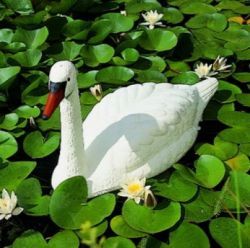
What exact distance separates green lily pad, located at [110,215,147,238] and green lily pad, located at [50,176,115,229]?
4 cm

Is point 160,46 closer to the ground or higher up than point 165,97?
closer to the ground

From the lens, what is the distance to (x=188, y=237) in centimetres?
204

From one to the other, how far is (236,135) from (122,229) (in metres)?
0.73

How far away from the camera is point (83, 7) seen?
11.3ft

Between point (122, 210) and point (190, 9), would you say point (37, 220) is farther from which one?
point (190, 9)

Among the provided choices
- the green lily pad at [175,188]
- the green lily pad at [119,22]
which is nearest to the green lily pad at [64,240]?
the green lily pad at [175,188]

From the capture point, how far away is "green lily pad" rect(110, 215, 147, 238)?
205 cm

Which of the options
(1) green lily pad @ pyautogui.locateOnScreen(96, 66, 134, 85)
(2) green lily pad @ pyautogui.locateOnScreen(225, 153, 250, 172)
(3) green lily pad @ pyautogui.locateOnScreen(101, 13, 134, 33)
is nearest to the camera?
(2) green lily pad @ pyautogui.locateOnScreen(225, 153, 250, 172)

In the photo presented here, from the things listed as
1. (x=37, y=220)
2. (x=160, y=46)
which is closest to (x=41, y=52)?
(x=160, y=46)

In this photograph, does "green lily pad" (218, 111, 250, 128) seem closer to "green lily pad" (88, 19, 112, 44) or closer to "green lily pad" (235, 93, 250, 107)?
"green lily pad" (235, 93, 250, 107)

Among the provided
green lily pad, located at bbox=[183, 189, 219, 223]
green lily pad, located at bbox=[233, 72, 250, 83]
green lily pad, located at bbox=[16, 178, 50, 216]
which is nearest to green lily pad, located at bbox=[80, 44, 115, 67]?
green lily pad, located at bbox=[233, 72, 250, 83]

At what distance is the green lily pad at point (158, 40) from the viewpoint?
3.02 meters

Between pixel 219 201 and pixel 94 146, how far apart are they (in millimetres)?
508

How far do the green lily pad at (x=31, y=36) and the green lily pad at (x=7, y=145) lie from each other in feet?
2.27
